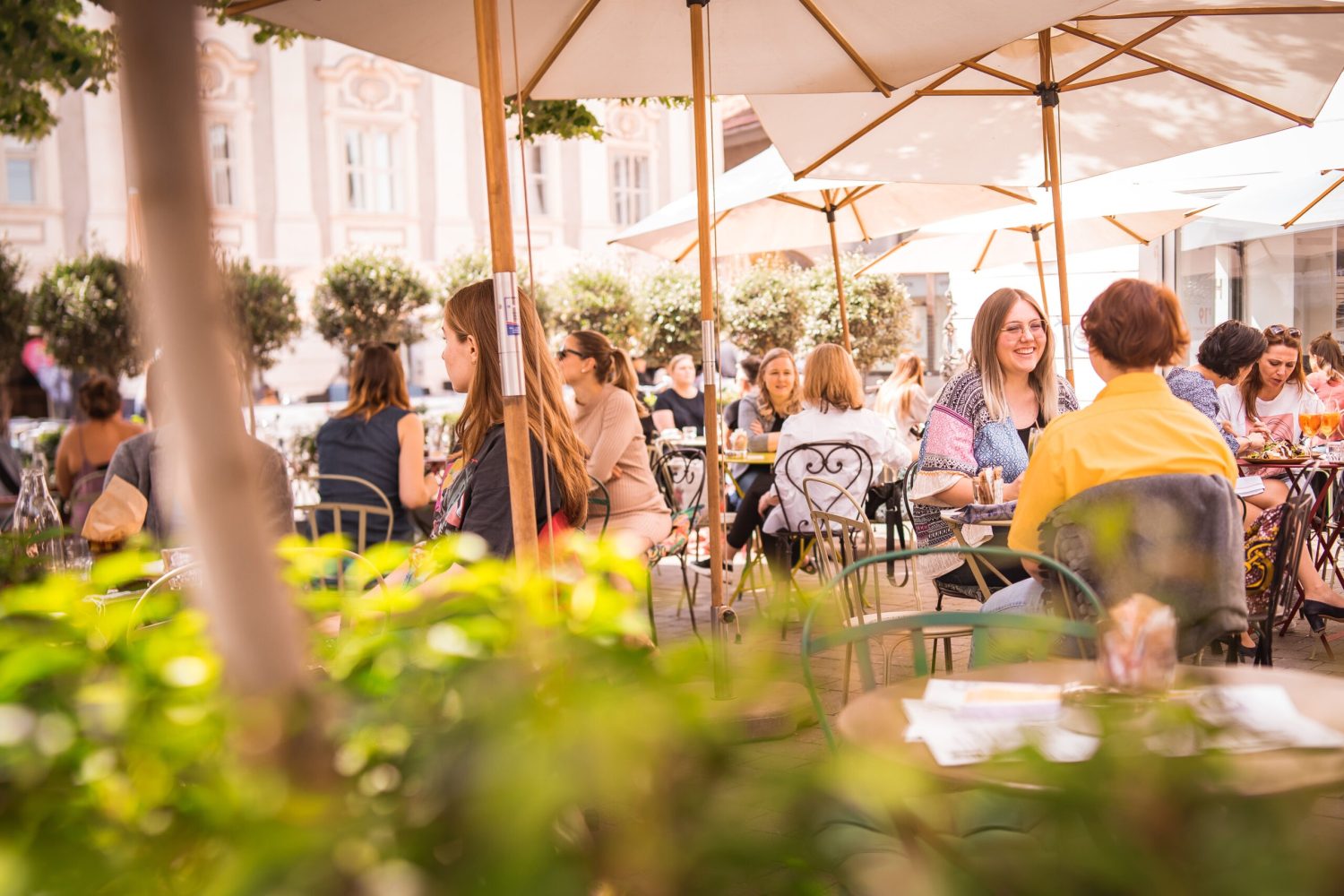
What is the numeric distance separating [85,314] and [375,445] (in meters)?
15.4

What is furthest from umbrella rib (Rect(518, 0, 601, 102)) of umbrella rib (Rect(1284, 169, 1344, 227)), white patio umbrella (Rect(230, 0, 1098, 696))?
umbrella rib (Rect(1284, 169, 1344, 227))

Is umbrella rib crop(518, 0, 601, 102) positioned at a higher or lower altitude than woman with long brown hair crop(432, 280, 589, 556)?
higher

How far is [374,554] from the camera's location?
128 cm

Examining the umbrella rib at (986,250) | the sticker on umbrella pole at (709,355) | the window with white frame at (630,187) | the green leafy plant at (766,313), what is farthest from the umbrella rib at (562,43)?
the window with white frame at (630,187)

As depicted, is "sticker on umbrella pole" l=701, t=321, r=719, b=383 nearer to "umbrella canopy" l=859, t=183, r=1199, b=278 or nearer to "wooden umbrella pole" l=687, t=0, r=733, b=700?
"wooden umbrella pole" l=687, t=0, r=733, b=700

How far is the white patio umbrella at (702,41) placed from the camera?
157 inches

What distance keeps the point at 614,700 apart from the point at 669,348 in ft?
60.5

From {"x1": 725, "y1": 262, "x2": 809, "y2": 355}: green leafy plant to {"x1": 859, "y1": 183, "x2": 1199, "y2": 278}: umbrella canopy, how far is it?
20.7 ft

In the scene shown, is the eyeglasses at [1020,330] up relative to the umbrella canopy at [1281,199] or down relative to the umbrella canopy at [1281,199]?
down

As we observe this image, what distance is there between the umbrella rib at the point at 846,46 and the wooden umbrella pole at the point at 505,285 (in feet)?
6.94


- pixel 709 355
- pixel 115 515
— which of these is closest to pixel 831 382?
pixel 709 355

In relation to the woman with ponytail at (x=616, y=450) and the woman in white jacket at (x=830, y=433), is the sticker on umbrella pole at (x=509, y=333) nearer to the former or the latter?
the woman with ponytail at (x=616, y=450)

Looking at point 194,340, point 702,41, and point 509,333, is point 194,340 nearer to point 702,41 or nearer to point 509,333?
point 509,333

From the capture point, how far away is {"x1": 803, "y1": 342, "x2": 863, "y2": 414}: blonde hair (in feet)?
20.4
